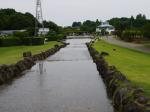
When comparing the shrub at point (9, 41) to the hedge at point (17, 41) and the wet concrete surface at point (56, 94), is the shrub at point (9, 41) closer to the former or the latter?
the hedge at point (17, 41)

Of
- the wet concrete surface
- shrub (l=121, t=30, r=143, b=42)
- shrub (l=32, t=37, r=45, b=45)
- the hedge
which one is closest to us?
the wet concrete surface

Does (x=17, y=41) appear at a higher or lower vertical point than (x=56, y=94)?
lower

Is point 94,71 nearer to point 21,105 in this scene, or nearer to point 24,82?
point 24,82

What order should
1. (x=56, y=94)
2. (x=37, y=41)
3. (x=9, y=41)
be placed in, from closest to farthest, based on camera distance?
1. (x=56, y=94)
2. (x=9, y=41)
3. (x=37, y=41)

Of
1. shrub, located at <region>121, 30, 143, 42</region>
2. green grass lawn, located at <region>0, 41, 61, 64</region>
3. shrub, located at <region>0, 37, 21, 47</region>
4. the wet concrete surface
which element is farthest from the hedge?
the wet concrete surface

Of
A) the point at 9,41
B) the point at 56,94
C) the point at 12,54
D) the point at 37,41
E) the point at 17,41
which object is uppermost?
the point at 56,94

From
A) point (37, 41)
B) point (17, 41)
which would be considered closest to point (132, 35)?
point (37, 41)

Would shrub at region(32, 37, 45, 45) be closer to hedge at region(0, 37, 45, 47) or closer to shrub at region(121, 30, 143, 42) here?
hedge at region(0, 37, 45, 47)

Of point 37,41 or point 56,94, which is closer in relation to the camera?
point 56,94

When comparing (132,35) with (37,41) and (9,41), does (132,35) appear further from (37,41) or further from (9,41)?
(9,41)

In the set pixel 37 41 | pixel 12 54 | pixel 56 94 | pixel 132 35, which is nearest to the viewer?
pixel 56 94

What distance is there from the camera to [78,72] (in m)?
29.1

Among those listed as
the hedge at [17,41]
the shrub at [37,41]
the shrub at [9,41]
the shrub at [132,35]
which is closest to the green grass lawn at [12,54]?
the shrub at [9,41]

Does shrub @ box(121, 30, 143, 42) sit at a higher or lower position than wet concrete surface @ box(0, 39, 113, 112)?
lower
